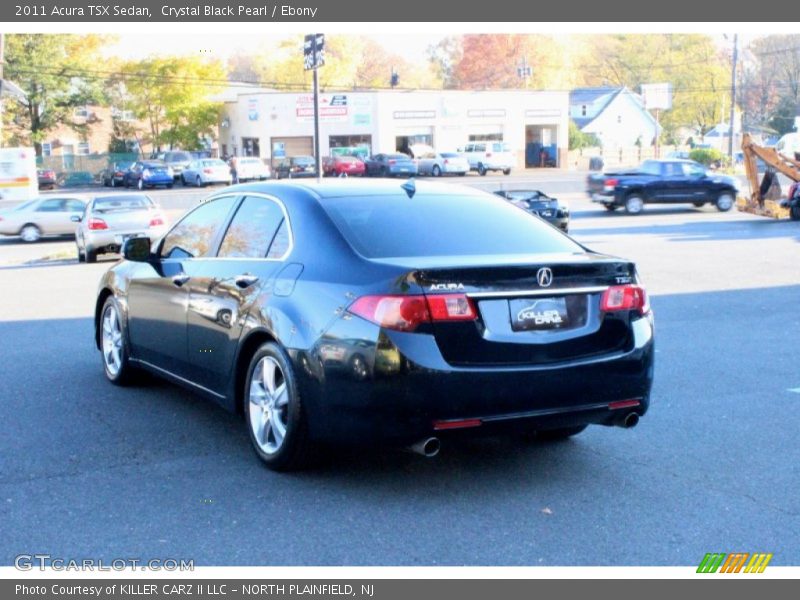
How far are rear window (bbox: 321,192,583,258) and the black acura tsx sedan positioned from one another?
0.01 meters

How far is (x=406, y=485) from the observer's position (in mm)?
5449

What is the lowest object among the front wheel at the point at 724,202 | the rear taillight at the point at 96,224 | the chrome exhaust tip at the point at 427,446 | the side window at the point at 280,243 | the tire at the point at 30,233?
the tire at the point at 30,233

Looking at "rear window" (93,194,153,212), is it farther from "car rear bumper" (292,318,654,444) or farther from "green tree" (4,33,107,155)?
"green tree" (4,33,107,155)

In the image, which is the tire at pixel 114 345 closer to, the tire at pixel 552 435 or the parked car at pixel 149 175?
the tire at pixel 552 435

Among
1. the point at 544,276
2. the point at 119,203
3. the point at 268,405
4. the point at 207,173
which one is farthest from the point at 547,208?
the point at 207,173

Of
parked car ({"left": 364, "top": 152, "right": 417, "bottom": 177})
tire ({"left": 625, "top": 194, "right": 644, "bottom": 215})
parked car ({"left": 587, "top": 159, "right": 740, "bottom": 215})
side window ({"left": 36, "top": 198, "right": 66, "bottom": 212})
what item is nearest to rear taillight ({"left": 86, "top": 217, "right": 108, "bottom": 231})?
side window ({"left": 36, "top": 198, "right": 66, "bottom": 212})

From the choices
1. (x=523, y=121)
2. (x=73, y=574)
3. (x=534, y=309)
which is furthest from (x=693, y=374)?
(x=523, y=121)

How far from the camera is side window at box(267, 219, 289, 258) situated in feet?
19.2

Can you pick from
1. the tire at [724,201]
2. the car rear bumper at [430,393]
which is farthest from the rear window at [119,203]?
the tire at [724,201]

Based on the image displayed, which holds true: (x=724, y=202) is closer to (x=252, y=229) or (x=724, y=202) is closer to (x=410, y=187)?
(x=410, y=187)

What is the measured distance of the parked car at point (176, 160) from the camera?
5831 centimetres

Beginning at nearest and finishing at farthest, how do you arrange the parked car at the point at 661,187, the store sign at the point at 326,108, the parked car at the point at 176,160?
the parked car at the point at 661,187 < the parked car at the point at 176,160 < the store sign at the point at 326,108

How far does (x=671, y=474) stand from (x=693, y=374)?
9.33 feet

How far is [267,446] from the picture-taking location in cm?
568
